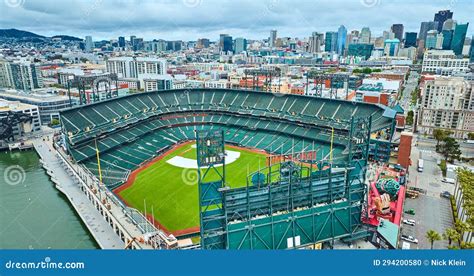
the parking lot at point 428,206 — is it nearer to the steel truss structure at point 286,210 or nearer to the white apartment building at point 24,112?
the steel truss structure at point 286,210

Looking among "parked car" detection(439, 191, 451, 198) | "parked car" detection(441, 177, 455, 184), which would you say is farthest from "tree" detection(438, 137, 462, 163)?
"parked car" detection(439, 191, 451, 198)

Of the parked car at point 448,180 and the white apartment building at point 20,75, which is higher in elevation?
the white apartment building at point 20,75

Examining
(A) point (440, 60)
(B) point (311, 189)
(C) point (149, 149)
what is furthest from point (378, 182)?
(A) point (440, 60)

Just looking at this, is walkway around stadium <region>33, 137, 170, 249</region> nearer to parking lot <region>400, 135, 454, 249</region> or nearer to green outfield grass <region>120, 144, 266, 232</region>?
green outfield grass <region>120, 144, 266, 232</region>

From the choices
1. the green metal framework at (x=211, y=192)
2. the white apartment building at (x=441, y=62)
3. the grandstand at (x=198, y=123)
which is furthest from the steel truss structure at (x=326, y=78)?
the white apartment building at (x=441, y=62)

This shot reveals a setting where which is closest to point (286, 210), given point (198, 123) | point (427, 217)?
point (427, 217)

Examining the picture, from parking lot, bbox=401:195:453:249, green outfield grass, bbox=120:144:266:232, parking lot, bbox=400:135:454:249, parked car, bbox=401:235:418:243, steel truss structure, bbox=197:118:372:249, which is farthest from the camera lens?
green outfield grass, bbox=120:144:266:232
